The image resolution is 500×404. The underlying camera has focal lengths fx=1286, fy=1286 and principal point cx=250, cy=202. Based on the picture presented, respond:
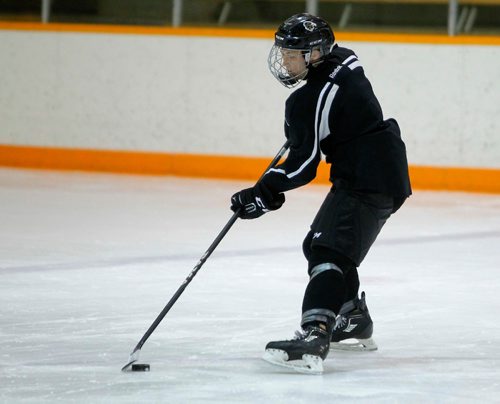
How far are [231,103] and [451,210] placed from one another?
2.92 metres

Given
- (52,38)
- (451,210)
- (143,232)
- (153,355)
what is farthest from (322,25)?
(52,38)

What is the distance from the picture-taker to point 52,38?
39.2ft

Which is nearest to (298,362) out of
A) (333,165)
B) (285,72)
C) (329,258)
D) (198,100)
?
(329,258)

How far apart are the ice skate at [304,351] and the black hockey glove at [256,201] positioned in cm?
39

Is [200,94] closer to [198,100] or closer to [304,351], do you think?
[198,100]

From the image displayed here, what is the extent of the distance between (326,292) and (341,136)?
19.2 inches

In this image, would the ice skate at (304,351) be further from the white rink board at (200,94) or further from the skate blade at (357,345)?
the white rink board at (200,94)

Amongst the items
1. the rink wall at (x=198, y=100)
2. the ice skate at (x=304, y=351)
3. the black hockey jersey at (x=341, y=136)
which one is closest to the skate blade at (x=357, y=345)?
the ice skate at (x=304, y=351)

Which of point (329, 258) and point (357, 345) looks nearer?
point (329, 258)

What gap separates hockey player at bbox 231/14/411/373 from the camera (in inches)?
155

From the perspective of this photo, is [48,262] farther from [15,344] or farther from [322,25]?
[322,25]

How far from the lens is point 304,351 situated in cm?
386

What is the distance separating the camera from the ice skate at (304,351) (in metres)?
3.87

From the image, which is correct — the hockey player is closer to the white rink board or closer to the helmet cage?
the helmet cage
